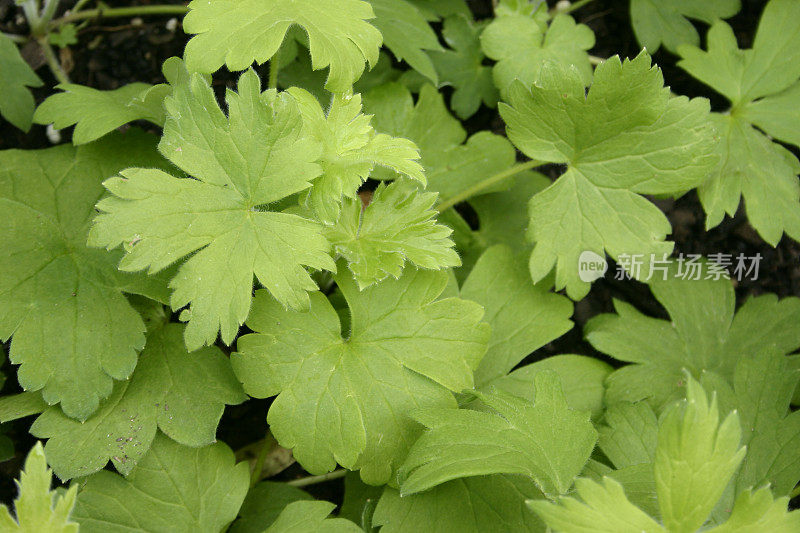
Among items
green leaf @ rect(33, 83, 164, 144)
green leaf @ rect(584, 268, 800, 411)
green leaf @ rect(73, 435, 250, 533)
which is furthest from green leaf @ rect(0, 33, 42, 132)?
green leaf @ rect(584, 268, 800, 411)

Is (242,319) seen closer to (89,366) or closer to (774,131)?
(89,366)

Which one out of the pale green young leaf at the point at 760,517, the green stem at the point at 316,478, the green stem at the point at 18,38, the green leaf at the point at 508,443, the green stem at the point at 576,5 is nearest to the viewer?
the pale green young leaf at the point at 760,517

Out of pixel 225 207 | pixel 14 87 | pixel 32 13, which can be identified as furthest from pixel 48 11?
pixel 225 207

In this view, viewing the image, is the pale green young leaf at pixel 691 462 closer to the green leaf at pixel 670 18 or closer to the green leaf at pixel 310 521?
the green leaf at pixel 310 521

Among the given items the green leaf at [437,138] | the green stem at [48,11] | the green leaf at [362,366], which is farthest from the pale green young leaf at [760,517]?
the green stem at [48,11]

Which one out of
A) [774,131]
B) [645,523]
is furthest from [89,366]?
[774,131]

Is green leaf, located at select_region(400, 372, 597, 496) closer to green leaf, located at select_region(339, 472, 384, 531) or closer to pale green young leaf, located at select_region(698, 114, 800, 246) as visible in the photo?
green leaf, located at select_region(339, 472, 384, 531)
